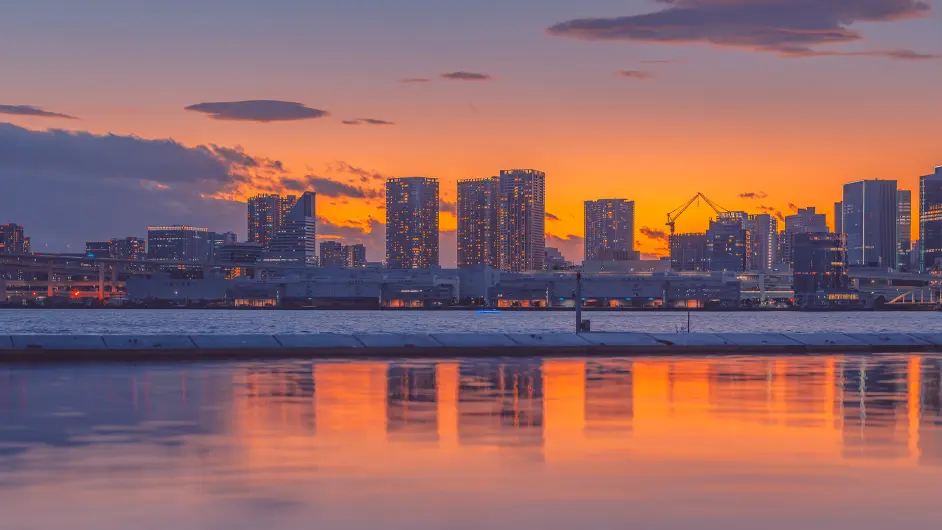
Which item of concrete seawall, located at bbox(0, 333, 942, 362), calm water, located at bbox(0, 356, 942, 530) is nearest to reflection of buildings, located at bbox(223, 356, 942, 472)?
calm water, located at bbox(0, 356, 942, 530)

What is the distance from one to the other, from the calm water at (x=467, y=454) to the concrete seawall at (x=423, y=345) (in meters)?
8.70

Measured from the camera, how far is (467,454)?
44.3ft

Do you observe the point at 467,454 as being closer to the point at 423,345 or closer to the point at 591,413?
the point at 591,413

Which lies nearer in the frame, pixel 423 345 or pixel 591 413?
pixel 591 413

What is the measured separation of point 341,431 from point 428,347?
21.0m

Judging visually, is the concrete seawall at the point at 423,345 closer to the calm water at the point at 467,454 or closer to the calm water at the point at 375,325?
the calm water at the point at 467,454

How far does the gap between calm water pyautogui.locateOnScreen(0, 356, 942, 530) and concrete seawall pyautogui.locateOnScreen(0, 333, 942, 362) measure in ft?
28.5

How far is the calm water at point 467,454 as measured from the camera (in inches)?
391

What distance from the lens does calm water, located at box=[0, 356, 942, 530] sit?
9922 millimetres

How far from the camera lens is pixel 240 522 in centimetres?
942

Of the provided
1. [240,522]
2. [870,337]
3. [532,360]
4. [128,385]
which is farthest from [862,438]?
[870,337]

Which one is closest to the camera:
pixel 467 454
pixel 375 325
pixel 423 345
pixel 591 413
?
pixel 467 454

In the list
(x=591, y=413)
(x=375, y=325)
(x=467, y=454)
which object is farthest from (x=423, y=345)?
(x=375, y=325)

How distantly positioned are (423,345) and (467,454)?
2376 cm
